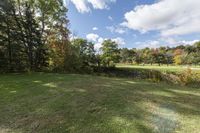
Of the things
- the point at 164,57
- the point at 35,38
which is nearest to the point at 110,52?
the point at 35,38

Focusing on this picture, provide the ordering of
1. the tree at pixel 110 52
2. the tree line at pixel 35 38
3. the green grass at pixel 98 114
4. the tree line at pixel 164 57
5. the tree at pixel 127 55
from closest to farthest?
the green grass at pixel 98 114 < the tree line at pixel 35 38 < the tree at pixel 110 52 < the tree line at pixel 164 57 < the tree at pixel 127 55

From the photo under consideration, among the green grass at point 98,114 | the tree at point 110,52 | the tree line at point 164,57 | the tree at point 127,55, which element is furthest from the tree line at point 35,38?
the tree at point 127,55

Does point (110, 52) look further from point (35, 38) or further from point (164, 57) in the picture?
point (164, 57)

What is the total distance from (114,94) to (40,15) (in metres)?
16.5

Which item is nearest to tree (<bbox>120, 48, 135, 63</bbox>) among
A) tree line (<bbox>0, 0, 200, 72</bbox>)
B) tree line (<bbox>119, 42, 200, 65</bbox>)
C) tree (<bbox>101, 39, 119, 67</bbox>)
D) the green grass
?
tree line (<bbox>119, 42, 200, 65</bbox>)

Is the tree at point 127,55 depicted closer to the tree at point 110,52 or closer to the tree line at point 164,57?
the tree line at point 164,57

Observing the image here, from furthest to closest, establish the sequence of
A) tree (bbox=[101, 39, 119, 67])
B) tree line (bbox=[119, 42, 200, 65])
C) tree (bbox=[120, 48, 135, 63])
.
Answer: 1. tree (bbox=[120, 48, 135, 63])
2. tree line (bbox=[119, 42, 200, 65])
3. tree (bbox=[101, 39, 119, 67])

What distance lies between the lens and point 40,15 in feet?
65.8

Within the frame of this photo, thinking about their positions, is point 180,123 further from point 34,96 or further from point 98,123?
point 34,96

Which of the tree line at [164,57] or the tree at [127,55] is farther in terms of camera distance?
the tree at [127,55]

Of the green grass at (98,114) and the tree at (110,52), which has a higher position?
the tree at (110,52)

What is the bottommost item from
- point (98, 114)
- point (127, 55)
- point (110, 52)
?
point (98, 114)

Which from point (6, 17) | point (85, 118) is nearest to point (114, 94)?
point (85, 118)

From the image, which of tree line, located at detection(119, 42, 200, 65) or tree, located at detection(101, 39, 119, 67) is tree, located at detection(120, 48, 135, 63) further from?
tree, located at detection(101, 39, 119, 67)
